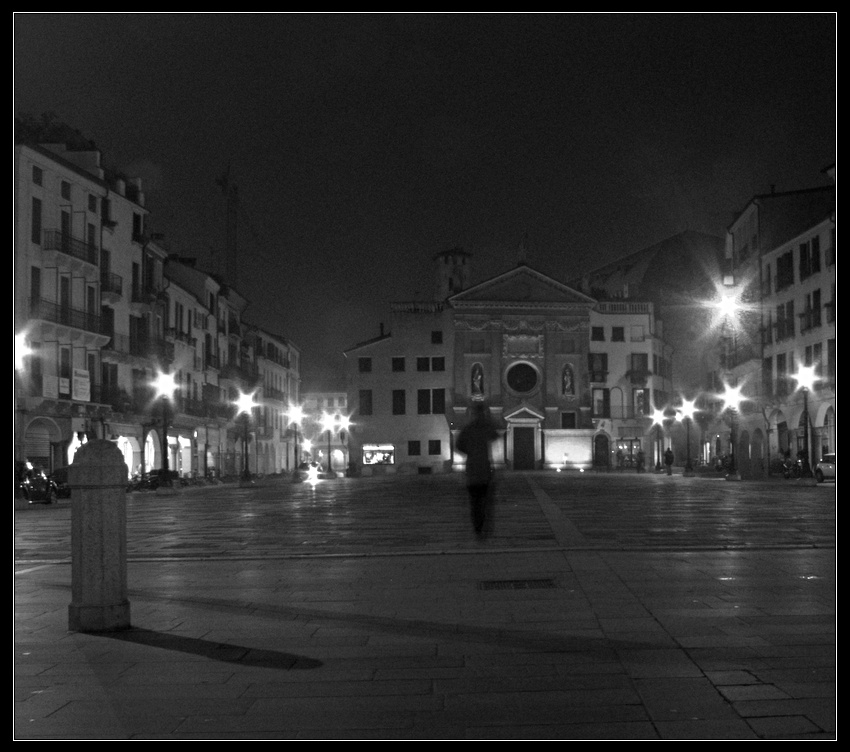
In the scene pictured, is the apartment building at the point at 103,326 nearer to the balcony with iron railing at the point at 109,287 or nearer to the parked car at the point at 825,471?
the balcony with iron railing at the point at 109,287

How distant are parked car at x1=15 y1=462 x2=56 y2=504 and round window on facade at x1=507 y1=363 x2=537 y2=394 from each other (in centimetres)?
5575

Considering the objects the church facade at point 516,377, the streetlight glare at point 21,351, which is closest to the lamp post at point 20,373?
the streetlight glare at point 21,351

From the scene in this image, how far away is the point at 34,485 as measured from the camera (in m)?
37.2

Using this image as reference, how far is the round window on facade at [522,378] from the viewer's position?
293 ft

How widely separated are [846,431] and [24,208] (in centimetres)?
4458

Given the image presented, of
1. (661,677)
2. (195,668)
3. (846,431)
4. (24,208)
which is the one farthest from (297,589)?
(24,208)

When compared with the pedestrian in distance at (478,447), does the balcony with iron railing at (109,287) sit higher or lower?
higher

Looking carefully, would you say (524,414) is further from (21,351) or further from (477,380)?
(21,351)

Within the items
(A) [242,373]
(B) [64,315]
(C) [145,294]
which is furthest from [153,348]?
(A) [242,373]

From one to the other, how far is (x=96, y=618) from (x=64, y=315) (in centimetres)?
4200

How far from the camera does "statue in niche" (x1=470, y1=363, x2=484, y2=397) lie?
3494 inches

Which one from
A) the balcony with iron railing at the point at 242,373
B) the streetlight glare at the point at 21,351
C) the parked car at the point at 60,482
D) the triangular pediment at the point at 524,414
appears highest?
the balcony with iron railing at the point at 242,373

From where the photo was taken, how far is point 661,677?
613 centimetres

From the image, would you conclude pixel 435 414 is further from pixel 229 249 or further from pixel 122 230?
pixel 229 249
